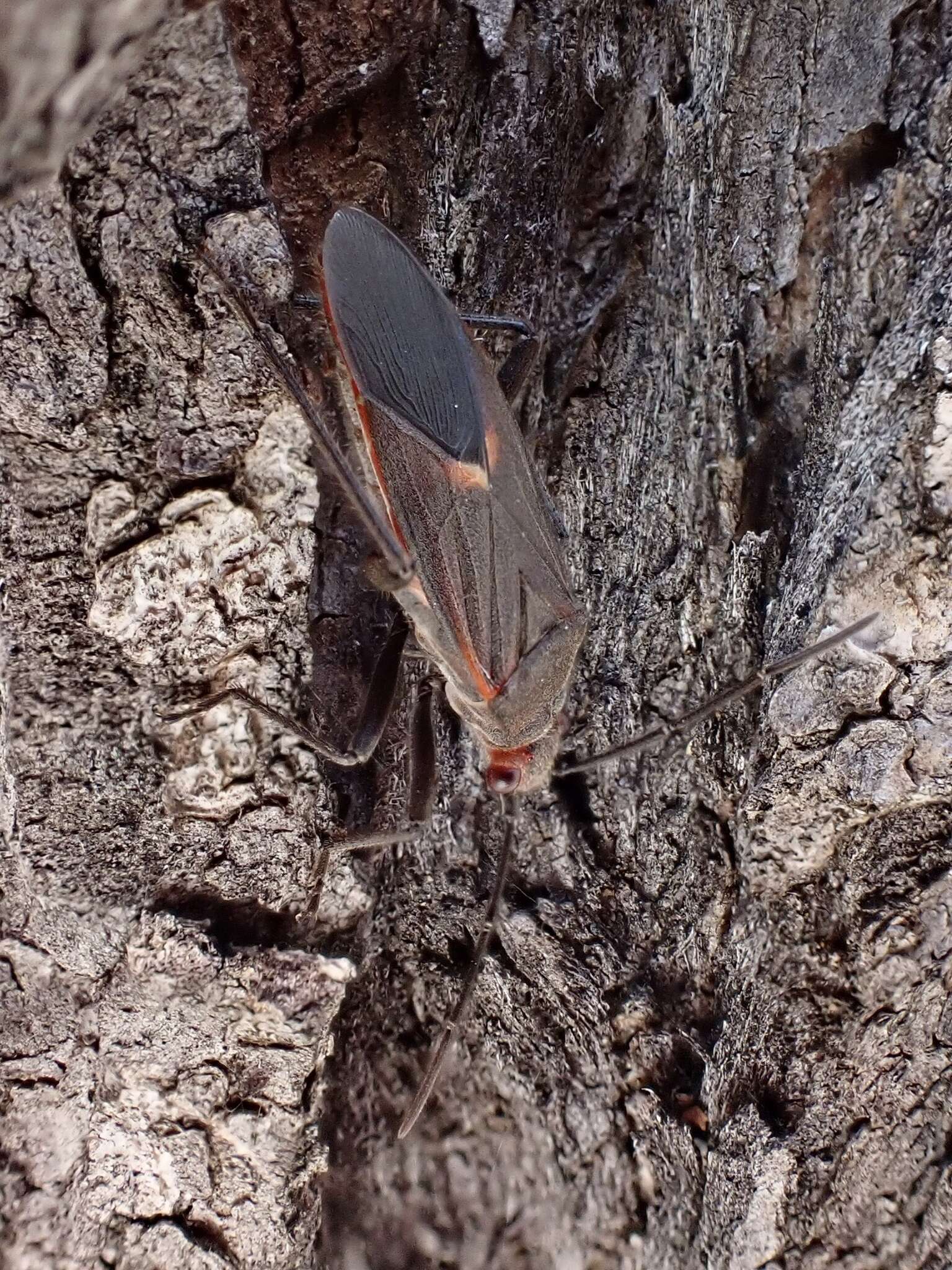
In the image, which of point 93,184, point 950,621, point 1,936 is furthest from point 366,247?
point 1,936

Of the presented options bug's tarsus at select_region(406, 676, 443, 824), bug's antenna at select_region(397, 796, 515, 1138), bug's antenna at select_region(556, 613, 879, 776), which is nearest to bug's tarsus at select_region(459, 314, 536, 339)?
bug's tarsus at select_region(406, 676, 443, 824)

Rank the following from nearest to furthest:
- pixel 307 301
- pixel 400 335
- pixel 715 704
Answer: pixel 715 704
pixel 307 301
pixel 400 335

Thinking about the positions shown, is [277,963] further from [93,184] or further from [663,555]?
[93,184]

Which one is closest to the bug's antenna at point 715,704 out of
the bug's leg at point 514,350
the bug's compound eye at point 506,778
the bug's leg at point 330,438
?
the bug's compound eye at point 506,778

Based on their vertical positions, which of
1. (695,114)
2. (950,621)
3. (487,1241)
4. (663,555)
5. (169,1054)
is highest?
(695,114)

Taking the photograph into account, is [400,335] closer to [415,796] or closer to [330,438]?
[330,438]

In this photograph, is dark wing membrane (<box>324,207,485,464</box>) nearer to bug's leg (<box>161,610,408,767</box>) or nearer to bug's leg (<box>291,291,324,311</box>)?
bug's leg (<box>291,291,324,311</box>)

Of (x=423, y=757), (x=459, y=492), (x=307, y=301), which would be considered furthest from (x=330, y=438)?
(x=423, y=757)
